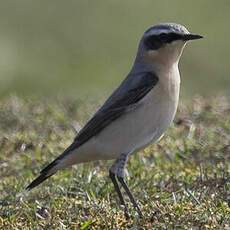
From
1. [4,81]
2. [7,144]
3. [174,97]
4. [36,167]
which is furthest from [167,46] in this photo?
[4,81]

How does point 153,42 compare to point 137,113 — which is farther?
point 153,42

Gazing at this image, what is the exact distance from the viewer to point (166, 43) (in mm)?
9539

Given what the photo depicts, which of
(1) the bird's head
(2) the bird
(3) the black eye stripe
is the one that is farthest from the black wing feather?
(3) the black eye stripe

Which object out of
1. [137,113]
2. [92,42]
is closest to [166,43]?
[137,113]

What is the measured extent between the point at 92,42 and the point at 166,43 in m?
13.5

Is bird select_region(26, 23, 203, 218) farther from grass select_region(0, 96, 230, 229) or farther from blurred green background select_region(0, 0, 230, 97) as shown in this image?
blurred green background select_region(0, 0, 230, 97)

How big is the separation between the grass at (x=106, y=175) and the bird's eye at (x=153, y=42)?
4.37 feet

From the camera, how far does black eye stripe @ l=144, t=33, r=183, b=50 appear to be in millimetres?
9469

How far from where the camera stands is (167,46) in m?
9.55

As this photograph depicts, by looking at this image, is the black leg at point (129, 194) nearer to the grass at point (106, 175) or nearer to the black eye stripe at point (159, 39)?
the grass at point (106, 175)

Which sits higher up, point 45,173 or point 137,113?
point 137,113

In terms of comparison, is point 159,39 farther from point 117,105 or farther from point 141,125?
point 141,125

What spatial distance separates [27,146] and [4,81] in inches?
356

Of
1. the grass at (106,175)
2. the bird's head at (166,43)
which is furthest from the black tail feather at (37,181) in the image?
the bird's head at (166,43)
